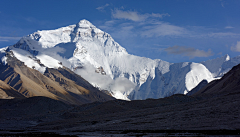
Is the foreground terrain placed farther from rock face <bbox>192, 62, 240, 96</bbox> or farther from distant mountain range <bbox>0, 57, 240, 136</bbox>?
rock face <bbox>192, 62, 240, 96</bbox>

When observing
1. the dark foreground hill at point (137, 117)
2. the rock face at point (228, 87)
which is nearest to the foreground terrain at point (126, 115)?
the dark foreground hill at point (137, 117)

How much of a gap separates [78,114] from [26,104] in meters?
52.4

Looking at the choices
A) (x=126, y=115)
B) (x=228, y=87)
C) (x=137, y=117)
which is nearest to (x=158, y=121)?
(x=137, y=117)

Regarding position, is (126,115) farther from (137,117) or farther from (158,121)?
(158,121)

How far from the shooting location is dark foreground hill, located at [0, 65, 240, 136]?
170 ft

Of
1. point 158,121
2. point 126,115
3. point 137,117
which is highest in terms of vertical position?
point 126,115

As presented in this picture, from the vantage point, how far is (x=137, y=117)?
77.0 metres

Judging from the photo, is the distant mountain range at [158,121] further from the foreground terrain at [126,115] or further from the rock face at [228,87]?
the rock face at [228,87]

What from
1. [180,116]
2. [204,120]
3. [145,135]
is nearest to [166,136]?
[145,135]

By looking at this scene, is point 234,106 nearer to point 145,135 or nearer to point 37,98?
point 145,135

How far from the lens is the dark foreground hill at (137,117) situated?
5196 centimetres

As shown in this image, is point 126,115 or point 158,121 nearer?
point 158,121

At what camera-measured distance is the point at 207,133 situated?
139ft

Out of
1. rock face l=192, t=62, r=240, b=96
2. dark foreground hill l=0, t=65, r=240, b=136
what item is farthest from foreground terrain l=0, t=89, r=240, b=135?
rock face l=192, t=62, r=240, b=96
